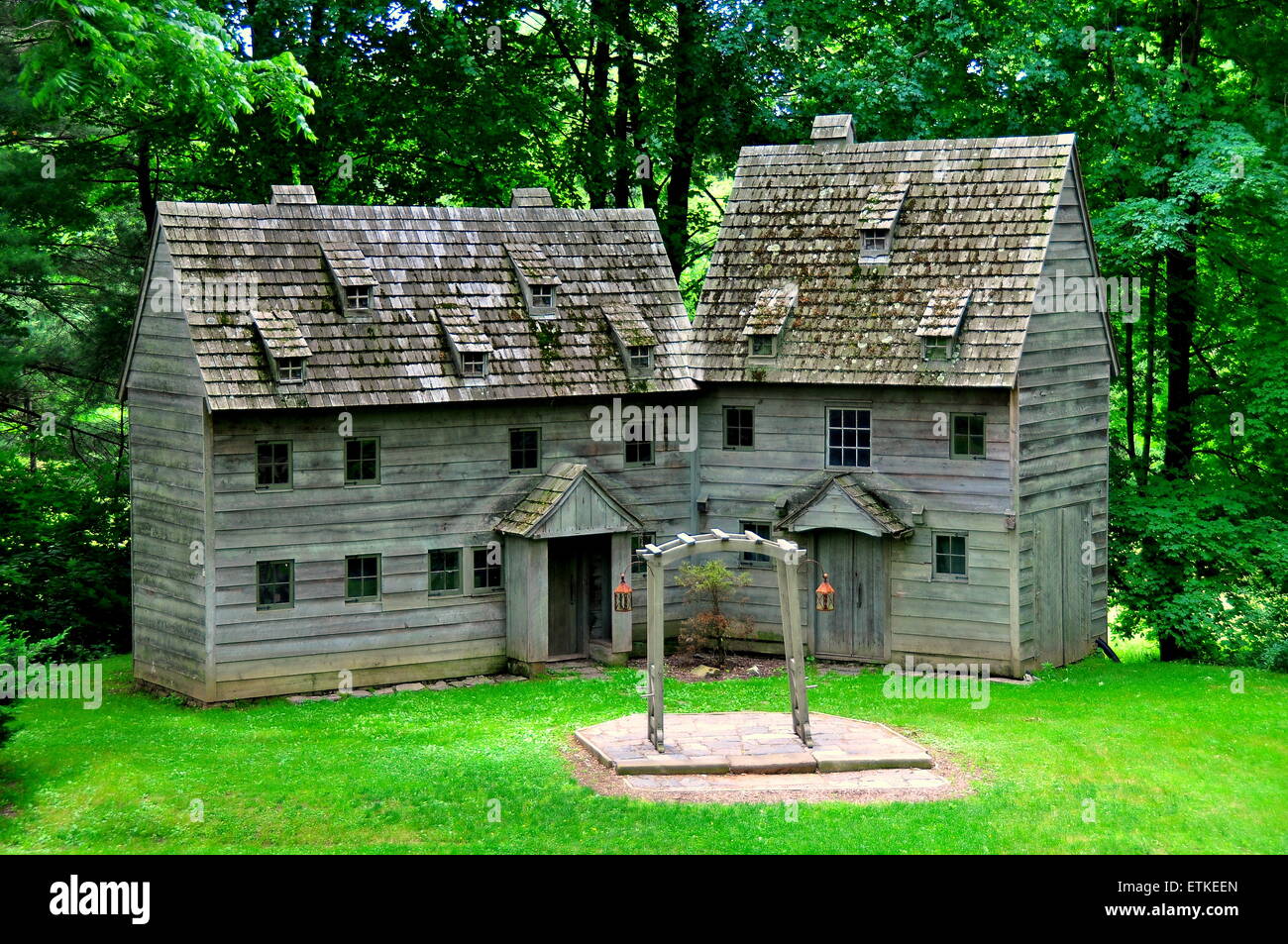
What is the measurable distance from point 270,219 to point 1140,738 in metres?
16.0

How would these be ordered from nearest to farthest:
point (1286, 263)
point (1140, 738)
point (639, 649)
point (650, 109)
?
point (1140, 738)
point (639, 649)
point (1286, 263)
point (650, 109)

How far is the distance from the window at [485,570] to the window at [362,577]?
178 cm

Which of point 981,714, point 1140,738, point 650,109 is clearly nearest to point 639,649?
point 981,714

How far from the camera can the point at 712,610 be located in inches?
1070

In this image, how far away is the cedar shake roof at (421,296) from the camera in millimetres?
23688

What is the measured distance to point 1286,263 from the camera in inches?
1153

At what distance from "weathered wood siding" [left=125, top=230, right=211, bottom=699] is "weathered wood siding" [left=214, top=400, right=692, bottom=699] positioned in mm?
427

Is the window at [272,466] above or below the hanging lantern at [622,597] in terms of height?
above

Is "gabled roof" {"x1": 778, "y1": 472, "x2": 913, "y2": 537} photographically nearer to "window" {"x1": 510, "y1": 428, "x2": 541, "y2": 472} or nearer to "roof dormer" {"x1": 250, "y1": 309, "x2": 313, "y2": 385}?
"window" {"x1": 510, "y1": 428, "x2": 541, "y2": 472}

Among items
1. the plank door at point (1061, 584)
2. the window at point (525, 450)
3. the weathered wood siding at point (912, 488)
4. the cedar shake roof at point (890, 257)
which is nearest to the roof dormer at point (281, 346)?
the window at point (525, 450)

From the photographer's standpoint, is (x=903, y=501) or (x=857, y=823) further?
(x=903, y=501)

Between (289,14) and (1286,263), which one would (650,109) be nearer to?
(289,14)

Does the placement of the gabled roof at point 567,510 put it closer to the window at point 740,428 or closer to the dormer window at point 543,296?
the window at point 740,428

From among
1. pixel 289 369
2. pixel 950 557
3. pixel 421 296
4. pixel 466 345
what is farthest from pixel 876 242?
pixel 289 369
